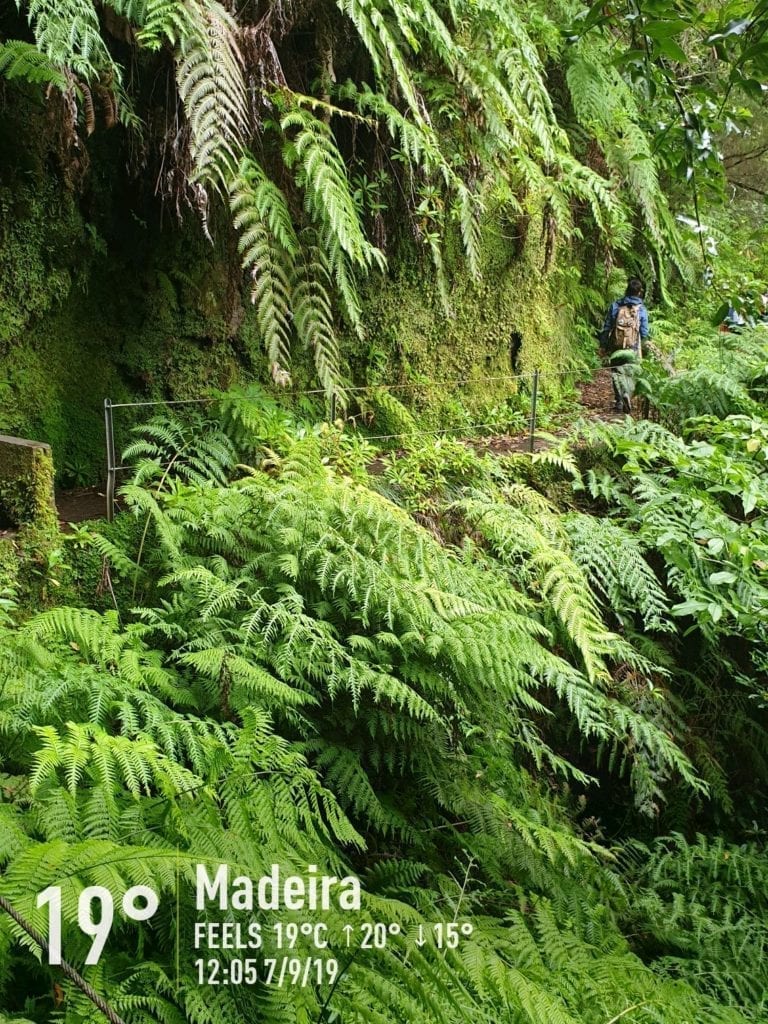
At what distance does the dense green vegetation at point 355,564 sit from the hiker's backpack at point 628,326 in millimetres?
648

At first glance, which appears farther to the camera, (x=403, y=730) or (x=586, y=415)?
(x=586, y=415)

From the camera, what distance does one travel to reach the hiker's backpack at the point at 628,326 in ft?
24.7

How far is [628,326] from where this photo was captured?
24.8ft

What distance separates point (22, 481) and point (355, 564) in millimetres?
1545

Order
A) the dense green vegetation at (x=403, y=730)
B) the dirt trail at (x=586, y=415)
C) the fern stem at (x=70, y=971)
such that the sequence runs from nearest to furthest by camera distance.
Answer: the fern stem at (x=70, y=971)
the dense green vegetation at (x=403, y=730)
the dirt trail at (x=586, y=415)

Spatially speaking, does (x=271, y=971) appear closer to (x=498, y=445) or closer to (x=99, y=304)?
(x=99, y=304)

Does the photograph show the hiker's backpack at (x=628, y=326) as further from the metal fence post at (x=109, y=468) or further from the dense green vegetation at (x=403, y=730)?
the metal fence post at (x=109, y=468)

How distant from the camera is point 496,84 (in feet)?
19.7

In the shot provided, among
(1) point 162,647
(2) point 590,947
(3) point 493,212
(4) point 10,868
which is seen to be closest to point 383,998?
(4) point 10,868

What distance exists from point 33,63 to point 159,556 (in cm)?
226

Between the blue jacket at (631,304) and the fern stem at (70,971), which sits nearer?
the fern stem at (70,971)

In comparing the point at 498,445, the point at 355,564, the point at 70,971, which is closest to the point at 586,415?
the point at 498,445

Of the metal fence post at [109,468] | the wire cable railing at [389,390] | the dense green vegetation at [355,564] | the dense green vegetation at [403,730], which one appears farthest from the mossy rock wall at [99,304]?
the metal fence post at [109,468]

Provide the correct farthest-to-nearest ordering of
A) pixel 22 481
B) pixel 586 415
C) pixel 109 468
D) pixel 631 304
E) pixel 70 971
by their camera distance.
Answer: pixel 586 415 < pixel 631 304 < pixel 109 468 < pixel 22 481 < pixel 70 971
